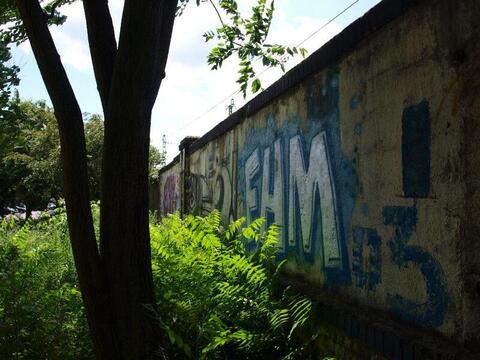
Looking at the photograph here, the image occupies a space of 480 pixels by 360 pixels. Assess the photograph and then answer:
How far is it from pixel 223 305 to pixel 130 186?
3.96 feet

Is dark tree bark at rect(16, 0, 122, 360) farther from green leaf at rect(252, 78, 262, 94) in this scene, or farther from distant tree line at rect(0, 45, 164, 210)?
distant tree line at rect(0, 45, 164, 210)

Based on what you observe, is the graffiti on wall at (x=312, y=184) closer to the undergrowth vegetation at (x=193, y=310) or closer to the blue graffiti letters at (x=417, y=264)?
the undergrowth vegetation at (x=193, y=310)

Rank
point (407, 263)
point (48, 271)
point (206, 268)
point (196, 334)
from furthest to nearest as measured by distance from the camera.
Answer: point (48, 271) < point (206, 268) < point (196, 334) < point (407, 263)

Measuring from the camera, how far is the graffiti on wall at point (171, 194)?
15.8 metres

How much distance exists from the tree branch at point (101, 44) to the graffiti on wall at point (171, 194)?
432 inches

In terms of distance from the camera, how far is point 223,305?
437cm

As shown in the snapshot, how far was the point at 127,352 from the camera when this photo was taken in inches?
156

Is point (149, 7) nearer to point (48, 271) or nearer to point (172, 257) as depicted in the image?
point (172, 257)

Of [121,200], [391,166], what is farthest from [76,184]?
[391,166]

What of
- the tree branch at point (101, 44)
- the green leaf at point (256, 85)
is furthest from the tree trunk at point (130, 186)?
the green leaf at point (256, 85)

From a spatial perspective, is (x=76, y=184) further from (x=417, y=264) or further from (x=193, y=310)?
(x=417, y=264)

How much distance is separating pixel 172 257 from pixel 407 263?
2.07 meters

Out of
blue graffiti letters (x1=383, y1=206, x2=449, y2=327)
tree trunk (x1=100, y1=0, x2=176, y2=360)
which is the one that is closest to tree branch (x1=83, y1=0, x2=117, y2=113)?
tree trunk (x1=100, y1=0, x2=176, y2=360)

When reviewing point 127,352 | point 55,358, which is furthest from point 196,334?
point 55,358
